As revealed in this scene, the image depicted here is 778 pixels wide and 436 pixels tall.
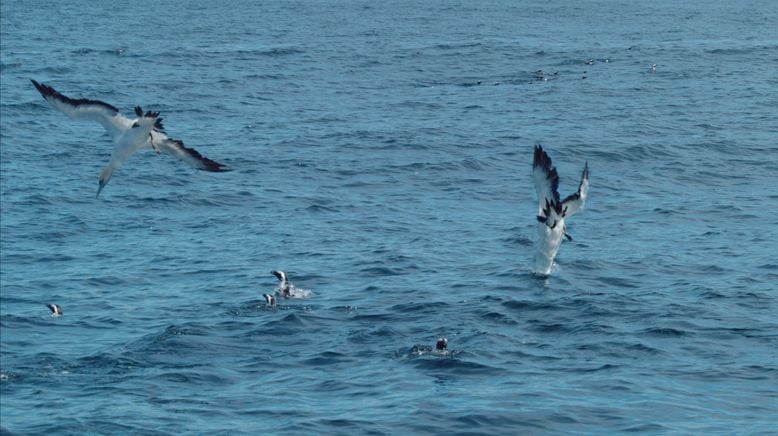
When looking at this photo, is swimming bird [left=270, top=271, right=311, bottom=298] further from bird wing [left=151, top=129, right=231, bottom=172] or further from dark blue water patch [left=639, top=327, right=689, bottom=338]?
bird wing [left=151, top=129, right=231, bottom=172]

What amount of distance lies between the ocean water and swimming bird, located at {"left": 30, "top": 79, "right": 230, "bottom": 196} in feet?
21.4

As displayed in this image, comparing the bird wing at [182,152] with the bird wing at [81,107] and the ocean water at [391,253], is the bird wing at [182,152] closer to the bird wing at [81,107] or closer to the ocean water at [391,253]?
the bird wing at [81,107]

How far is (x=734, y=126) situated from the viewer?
6269 centimetres

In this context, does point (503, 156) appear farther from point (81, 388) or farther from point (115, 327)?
point (81, 388)

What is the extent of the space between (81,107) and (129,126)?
3.48 feet

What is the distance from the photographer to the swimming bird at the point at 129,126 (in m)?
22.3

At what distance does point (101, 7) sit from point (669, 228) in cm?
9748

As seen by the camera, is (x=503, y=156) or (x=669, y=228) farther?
(x=503, y=156)

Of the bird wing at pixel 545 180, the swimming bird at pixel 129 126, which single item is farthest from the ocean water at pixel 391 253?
the swimming bird at pixel 129 126

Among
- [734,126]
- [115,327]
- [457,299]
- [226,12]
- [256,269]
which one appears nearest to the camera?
[115,327]


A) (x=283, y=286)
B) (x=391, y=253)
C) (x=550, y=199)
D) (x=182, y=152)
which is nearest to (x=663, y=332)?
(x=550, y=199)

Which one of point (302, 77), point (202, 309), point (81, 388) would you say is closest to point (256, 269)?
point (202, 309)

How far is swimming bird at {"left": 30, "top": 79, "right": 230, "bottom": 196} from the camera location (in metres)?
22.3

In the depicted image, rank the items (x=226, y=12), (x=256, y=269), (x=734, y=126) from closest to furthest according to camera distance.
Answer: (x=256, y=269), (x=734, y=126), (x=226, y=12)
